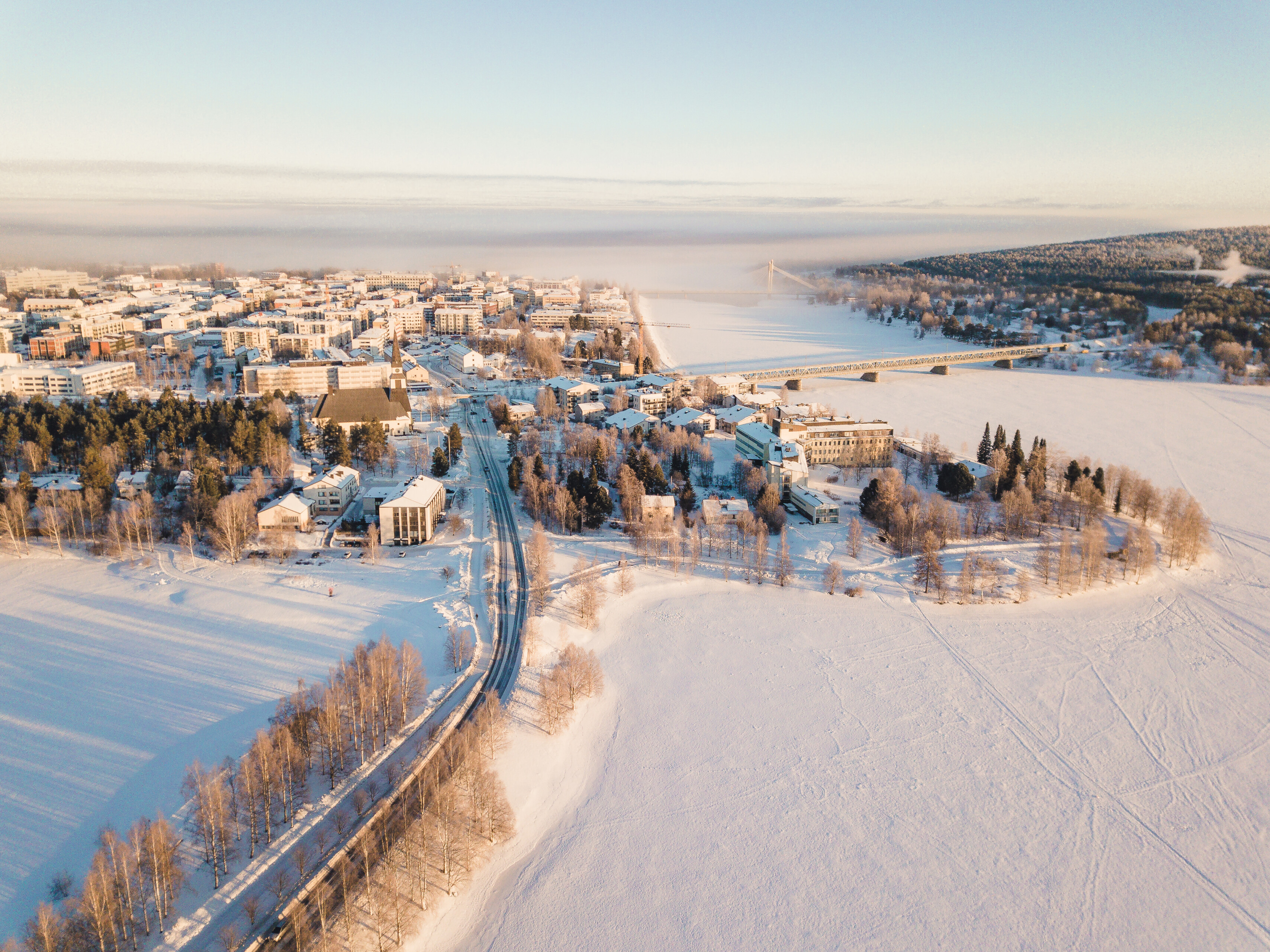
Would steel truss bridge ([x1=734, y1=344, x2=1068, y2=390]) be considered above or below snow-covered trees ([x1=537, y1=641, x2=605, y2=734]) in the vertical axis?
above

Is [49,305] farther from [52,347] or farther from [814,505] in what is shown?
[814,505]

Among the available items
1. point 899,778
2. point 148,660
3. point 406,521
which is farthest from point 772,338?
point 148,660

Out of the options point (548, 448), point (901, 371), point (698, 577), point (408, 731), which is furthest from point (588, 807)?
point (901, 371)

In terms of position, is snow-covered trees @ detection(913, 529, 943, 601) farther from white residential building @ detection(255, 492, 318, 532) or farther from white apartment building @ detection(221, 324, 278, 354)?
white apartment building @ detection(221, 324, 278, 354)

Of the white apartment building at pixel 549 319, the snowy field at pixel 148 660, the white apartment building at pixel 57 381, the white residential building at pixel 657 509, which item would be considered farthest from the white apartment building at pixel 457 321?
the snowy field at pixel 148 660

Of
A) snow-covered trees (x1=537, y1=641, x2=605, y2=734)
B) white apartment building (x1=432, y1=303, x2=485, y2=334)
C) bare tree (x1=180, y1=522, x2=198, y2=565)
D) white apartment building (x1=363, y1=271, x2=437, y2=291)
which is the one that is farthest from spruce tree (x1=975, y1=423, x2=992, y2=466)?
white apartment building (x1=363, y1=271, x2=437, y2=291)

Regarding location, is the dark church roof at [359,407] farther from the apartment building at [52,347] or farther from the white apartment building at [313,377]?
the apartment building at [52,347]
